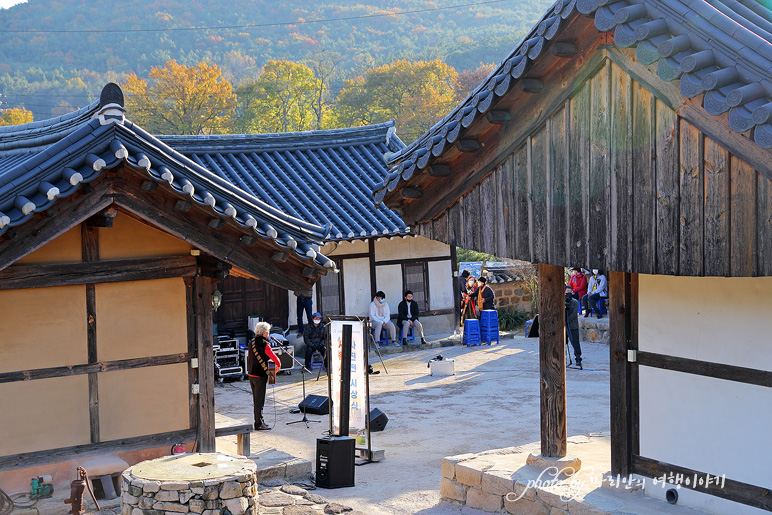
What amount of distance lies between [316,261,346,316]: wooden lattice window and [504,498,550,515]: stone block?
39.3 feet

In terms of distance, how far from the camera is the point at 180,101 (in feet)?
155

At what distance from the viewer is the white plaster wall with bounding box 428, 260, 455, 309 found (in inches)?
838

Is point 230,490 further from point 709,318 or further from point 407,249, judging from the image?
point 407,249

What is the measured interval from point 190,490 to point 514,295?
18510 millimetres

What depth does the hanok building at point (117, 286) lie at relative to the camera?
7590mm

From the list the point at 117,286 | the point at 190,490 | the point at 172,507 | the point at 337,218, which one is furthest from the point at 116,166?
the point at 337,218

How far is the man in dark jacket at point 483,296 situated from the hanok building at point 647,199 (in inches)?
482

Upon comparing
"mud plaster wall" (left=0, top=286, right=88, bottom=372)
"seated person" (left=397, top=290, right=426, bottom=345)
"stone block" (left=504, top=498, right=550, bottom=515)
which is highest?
"mud plaster wall" (left=0, top=286, right=88, bottom=372)

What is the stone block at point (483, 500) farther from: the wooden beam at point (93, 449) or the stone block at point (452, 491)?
the wooden beam at point (93, 449)

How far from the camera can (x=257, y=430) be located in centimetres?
1255

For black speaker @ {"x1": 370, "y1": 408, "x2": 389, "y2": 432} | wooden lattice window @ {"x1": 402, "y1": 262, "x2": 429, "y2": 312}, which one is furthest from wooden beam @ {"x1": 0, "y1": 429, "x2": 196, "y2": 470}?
wooden lattice window @ {"x1": 402, "y1": 262, "x2": 429, "y2": 312}

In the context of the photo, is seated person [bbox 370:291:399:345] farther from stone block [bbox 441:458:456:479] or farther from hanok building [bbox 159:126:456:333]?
stone block [bbox 441:458:456:479]

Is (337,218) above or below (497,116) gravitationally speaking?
below

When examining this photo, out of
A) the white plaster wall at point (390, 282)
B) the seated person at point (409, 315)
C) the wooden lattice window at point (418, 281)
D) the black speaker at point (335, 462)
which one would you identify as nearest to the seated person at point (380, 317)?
the seated person at point (409, 315)
